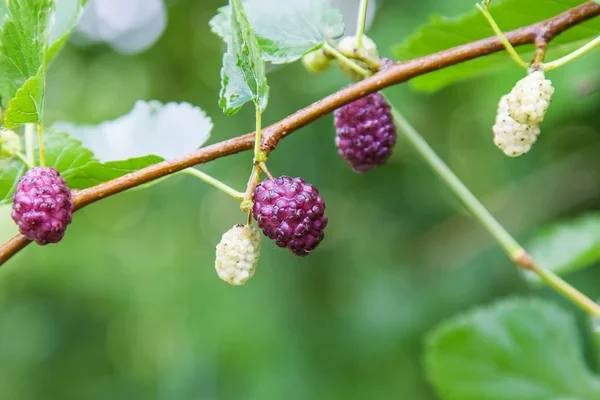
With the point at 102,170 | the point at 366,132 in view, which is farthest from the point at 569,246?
the point at 102,170

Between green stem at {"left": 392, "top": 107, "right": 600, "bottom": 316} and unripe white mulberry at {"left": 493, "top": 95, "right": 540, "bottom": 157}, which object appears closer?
unripe white mulberry at {"left": 493, "top": 95, "right": 540, "bottom": 157}

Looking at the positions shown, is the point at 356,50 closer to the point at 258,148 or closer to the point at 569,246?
the point at 258,148

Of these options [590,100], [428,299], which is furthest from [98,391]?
[590,100]

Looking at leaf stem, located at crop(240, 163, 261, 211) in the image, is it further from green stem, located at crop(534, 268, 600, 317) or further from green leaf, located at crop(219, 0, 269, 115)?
green stem, located at crop(534, 268, 600, 317)

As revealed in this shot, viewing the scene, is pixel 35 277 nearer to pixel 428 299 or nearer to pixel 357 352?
pixel 357 352

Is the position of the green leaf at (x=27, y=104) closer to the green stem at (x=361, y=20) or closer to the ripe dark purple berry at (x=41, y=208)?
the ripe dark purple berry at (x=41, y=208)

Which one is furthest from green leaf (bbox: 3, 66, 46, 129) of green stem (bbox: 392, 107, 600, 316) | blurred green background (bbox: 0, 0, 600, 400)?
blurred green background (bbox: 0, 0, 600, 400)
